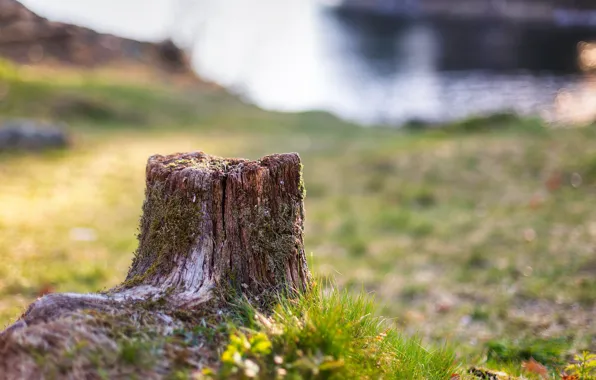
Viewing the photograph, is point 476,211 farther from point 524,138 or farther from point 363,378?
point 363,378

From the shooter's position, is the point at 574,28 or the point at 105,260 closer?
the point at 105,260

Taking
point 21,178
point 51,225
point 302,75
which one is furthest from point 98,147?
point 302,75

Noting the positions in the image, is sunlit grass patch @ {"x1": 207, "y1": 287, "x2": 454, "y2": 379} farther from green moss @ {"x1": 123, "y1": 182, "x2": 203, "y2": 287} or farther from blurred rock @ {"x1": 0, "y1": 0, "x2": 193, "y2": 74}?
blurred rock @ {"x1": 0, "y1": 0, "x2": 193, "y2": 74}

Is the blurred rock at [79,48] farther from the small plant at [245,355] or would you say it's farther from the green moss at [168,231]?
the small plant at [245,355]

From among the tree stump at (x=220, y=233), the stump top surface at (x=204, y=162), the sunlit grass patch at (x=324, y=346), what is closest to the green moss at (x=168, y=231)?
the tree stump at (x=220, y=233)

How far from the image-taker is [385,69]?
4547 cm

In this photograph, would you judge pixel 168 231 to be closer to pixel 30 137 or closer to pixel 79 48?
pixel 30 137

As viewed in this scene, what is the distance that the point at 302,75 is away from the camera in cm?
4378

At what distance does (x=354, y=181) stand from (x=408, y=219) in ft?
9.91

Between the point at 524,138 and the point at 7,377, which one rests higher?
the point at 524,138

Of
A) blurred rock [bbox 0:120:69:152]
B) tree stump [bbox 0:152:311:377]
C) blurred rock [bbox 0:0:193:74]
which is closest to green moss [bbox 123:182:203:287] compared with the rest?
tree stump [bbox 0:152:311:377]

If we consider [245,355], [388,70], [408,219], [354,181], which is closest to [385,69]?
[388,70]

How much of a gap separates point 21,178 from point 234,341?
10.6 metres

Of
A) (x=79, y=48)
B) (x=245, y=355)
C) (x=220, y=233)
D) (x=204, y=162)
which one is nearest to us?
(x=245, y=355)
